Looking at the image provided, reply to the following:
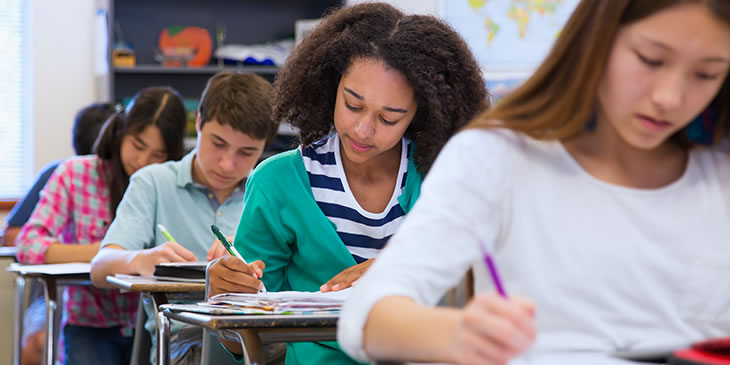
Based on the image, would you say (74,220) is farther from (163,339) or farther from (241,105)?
(163,339)

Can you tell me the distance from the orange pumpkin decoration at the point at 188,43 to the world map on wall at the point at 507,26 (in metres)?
1.44

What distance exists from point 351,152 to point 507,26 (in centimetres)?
340

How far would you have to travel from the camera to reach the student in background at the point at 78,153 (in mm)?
3814

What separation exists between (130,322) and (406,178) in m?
1.54

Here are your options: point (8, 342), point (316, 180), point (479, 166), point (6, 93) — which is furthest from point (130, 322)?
point (6, 93)

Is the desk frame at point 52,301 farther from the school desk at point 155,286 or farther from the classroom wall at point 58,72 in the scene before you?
the classroom wall at point 58,72

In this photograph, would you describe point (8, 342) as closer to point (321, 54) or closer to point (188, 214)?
point (188, 214)

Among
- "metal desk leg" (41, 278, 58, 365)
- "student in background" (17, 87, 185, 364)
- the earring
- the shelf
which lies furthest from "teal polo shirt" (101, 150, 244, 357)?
the shelf

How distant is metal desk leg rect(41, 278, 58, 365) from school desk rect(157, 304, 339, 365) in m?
1.35

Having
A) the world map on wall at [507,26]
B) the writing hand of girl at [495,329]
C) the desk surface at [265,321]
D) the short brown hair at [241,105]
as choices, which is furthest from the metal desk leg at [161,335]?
the world map on wall at [507,26]

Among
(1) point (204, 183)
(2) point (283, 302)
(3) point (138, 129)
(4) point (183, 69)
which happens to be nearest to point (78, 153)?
(3) point (138, 129)

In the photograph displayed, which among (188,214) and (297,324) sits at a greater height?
(297,324)

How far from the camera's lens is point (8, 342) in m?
3.87

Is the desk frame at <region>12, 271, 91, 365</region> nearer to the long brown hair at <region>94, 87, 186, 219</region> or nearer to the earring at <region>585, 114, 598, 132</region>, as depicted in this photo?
the long brown hair at <region>94, 87, 186, 219</region>
